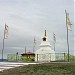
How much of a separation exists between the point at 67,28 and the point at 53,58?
25.8 ft

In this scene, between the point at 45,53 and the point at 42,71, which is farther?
the point at 45,53

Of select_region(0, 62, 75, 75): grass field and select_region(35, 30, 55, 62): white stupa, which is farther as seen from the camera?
select_region(35, 30, 55, 62): white stupa

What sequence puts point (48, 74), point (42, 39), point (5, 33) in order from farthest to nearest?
point (42, 39)
point (5, 33)
point (48, 74)

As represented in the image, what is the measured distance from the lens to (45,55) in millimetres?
41250

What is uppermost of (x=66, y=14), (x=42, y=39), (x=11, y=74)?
(x=66, y=14)

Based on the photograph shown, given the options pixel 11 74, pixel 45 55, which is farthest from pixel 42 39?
pixel 11 74

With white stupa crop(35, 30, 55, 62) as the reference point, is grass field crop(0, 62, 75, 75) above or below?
below

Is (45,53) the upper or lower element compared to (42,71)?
upper

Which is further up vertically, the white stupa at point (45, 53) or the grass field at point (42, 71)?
the white stupa at point (45, 53)

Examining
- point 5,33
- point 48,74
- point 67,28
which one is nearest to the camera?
point 48,74

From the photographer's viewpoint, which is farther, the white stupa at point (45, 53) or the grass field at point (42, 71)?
the white stupa at point (45, 53)

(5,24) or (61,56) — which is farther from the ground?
(5,24)

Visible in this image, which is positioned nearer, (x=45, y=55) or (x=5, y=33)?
(x=5, y=33)

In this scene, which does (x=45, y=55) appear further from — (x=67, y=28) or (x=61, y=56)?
(x=67, y=28)
